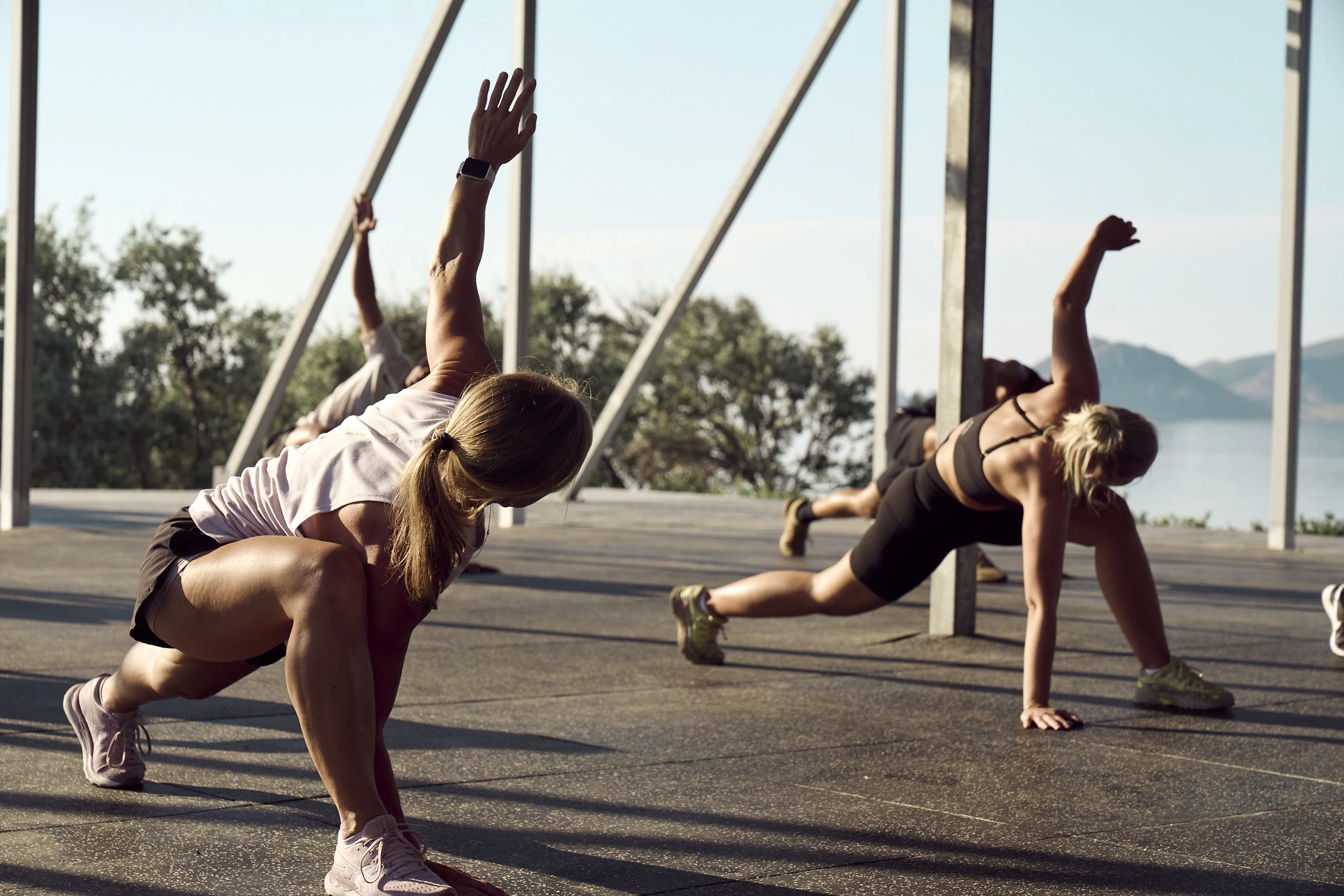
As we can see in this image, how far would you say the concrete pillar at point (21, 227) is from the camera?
1042 centimetres

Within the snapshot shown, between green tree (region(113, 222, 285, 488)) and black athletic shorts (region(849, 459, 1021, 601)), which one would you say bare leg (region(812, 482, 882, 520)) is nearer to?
black athletic shorts (region(849, 459, 1021, 601))

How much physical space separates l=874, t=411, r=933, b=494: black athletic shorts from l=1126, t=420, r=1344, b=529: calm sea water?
1.10 m

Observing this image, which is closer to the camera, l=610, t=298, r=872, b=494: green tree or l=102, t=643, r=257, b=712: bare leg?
l=102, t=643, r=257, b=712: bare leg

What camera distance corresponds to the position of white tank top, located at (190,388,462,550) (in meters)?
2.74

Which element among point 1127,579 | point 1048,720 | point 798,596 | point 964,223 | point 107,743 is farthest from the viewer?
point 964,223

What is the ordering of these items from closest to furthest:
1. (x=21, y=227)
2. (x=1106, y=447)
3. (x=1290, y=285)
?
1. (x=1106, y=447)
2. (x=21, y=227)
3. (x=1290, y=285)

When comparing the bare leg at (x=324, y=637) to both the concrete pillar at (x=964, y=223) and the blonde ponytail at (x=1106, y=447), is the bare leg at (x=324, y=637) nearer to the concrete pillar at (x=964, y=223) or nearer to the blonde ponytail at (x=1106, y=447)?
the blonde ponytail at (x=1106, y=447)

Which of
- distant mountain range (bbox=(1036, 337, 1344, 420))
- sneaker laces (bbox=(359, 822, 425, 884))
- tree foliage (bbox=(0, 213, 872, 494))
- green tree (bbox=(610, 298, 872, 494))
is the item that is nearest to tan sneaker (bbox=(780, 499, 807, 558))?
sneaker laces (bbox=(359, 822, 425, 884))

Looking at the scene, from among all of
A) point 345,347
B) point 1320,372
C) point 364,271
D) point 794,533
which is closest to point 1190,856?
point 364,271

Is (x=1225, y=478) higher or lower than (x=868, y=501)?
lower

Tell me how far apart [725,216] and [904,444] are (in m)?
5.62

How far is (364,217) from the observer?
5.45 metres

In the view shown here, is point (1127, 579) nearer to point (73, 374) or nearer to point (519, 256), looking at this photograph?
point (519, 256)

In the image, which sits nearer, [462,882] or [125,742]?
[462,882]
